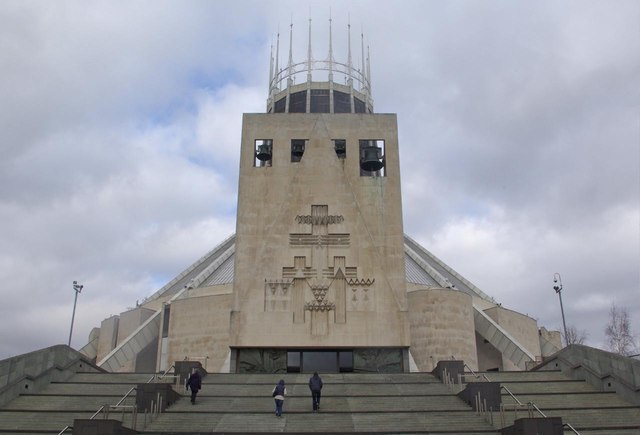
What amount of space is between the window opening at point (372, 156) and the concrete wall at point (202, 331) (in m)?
7.72

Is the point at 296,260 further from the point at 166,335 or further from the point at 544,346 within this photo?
the point at 544,346

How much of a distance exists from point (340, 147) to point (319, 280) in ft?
17.3

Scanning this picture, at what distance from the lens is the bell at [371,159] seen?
21.2 metres

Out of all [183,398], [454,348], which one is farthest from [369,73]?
[183,398]

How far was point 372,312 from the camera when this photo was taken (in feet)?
63.1

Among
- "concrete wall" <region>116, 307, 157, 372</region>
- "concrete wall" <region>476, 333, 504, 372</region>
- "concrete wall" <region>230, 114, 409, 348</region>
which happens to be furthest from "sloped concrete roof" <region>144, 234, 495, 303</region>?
"concrete wall" <region>230, 114, 409, 348</region>

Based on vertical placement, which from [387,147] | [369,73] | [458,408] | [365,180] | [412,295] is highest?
[369,73]

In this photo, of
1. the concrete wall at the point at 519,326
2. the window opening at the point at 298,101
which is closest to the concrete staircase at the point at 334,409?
the concrete wall at the point at 519,326

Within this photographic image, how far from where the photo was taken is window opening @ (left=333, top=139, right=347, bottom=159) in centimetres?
2165

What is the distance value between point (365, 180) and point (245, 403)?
10.1 m

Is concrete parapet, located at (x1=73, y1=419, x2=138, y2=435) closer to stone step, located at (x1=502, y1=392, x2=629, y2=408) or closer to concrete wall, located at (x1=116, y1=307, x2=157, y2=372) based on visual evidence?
stone step, located at (x1=502, y1=392, x2=629, y2=408)

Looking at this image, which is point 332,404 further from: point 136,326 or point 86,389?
point 136,326

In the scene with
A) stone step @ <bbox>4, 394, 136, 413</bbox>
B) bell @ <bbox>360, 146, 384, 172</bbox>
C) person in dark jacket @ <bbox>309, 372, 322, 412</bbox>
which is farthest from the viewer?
bell @ <bbox>360, 146, 384, 172</bbox>

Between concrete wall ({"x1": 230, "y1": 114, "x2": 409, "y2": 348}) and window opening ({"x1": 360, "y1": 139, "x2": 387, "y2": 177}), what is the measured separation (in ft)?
0.73
